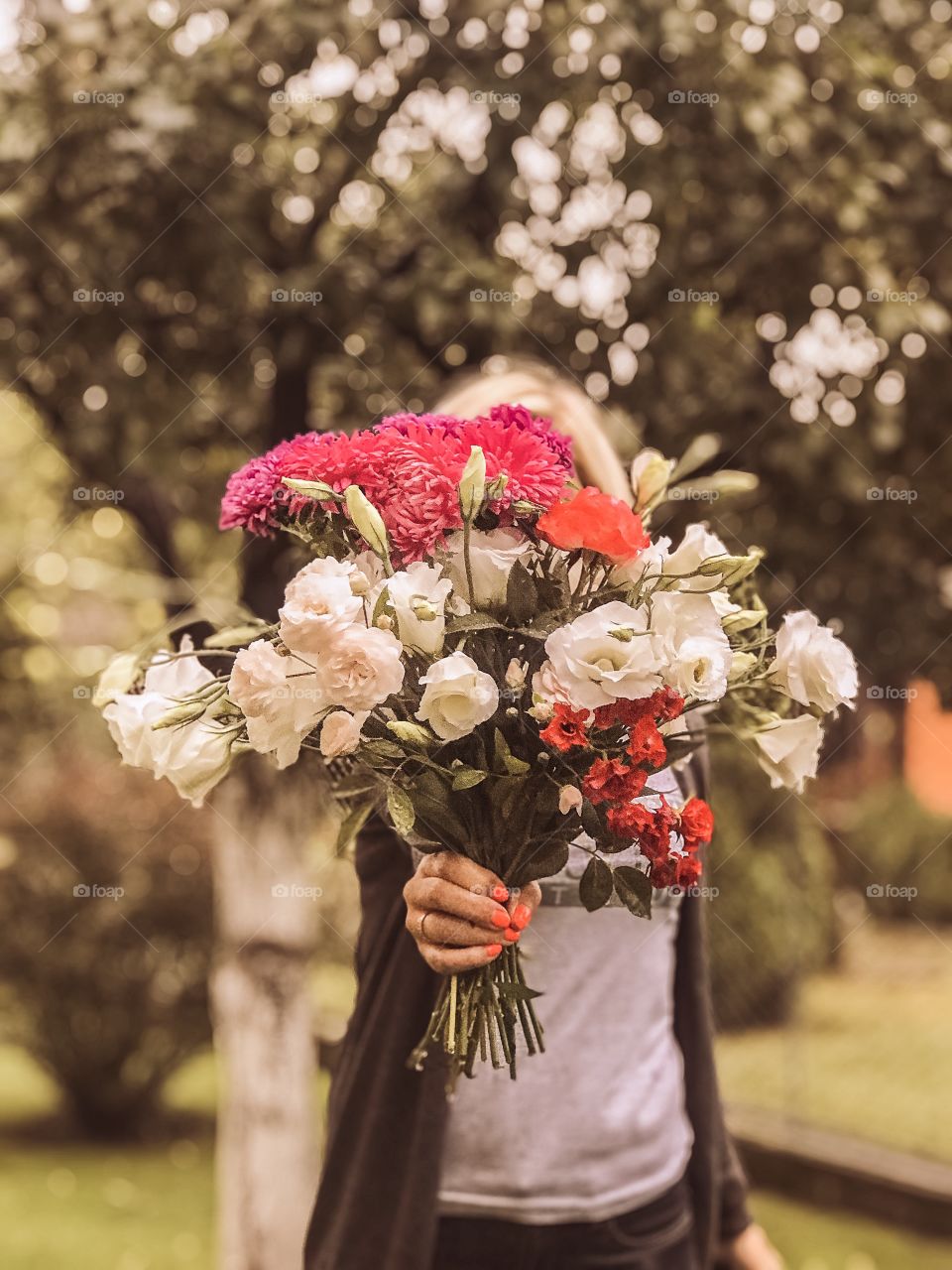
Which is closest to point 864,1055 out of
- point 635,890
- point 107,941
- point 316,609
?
point 107,941

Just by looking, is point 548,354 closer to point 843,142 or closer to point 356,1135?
point 843,142

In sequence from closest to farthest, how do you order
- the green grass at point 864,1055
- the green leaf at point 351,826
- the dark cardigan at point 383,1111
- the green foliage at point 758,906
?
the green leaf at point 351,826
the dark cardigan at point 383,1111
the green grass at point 864,1055
the green foliage at point 758,906

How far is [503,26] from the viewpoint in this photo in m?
2.64

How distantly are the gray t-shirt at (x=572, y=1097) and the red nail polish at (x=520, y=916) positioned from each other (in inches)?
12.2

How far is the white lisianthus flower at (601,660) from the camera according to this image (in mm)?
1341

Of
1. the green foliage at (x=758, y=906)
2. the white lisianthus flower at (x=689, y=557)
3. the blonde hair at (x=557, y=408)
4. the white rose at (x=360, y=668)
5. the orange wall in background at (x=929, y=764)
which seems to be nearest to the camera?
the white rose at (x=360, y=668)

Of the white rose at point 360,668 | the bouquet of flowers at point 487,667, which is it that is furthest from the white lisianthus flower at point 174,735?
the white rose at point 360,668

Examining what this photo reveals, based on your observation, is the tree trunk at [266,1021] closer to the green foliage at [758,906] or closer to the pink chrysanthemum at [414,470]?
the pink chrysanthemum at [414,470]

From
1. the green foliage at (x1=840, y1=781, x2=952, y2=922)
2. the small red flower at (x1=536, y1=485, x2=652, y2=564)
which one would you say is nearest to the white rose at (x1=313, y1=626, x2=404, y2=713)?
the small red flower at (x1=536, y1=485, x2=652, y2=564)

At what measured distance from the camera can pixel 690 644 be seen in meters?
1.38

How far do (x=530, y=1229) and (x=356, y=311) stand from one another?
182 centimetres

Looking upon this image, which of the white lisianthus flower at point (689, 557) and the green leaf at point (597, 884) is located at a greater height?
the white lisianthus flower at point (689, 557)

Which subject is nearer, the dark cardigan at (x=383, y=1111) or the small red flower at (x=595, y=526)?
the small red flower at (x=595, y=526)

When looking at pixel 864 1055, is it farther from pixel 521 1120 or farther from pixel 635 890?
pixel 635 890
